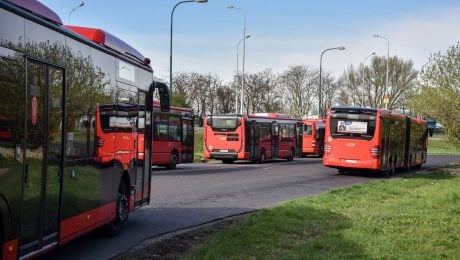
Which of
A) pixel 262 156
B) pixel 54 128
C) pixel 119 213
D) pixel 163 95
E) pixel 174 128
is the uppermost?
pixel 163 95

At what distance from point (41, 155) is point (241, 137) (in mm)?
27532

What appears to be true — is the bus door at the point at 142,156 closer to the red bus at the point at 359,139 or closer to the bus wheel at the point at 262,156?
the red bus at the point at 359,139

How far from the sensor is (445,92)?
86.5 feet

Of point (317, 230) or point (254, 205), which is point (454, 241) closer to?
point (317, 230)

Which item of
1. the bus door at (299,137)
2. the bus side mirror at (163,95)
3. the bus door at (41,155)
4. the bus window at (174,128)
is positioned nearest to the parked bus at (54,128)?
the bus door at (41,155)

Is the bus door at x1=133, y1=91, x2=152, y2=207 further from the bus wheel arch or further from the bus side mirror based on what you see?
the bus wheel arch

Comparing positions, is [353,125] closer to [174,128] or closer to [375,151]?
[375,151]

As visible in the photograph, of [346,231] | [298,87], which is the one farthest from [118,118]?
[298,87]

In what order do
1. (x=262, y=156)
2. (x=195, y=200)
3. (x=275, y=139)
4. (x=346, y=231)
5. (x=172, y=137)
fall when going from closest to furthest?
(x=346, y=231) → (x=195, y=200) → (x=172, y=137) → (x=262, y=156) → (x=275, y=139)

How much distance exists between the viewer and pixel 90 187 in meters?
7.76

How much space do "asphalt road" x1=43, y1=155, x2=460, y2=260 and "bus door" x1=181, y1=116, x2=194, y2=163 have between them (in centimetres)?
490

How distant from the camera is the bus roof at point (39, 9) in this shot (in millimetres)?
5838

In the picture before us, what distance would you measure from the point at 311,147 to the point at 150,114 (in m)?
36.5

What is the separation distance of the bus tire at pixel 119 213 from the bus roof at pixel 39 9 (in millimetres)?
3383
